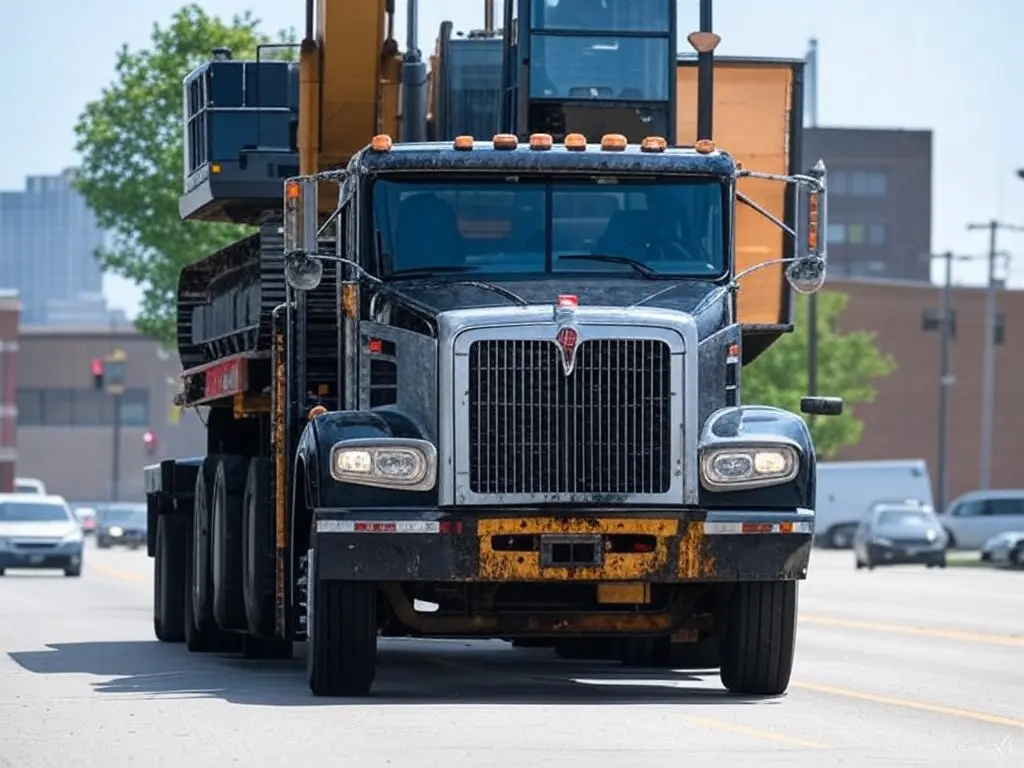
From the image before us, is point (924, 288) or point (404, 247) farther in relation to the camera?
point (924, 288)

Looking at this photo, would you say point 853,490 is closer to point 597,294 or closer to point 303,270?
point 597,294

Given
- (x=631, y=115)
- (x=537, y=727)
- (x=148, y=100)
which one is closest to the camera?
(x=537, y=727)

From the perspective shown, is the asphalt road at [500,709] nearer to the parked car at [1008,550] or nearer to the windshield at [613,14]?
the windshield at [613,14]

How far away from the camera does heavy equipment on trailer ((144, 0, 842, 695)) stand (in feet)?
49.0

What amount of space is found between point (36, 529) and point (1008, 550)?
21105 millimetres

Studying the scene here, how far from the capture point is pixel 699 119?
2014 centimetres

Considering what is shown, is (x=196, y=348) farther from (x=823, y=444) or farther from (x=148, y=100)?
(x=823, y=444)

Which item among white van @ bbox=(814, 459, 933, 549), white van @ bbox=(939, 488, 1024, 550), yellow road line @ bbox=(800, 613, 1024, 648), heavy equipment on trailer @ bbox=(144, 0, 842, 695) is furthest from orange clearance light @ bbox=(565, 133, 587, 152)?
white van @ bbox=(814, 459, 933, 549)

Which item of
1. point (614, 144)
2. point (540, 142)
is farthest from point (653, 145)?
point (540, 142)

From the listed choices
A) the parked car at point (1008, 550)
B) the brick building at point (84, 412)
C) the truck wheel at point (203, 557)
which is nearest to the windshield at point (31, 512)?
the parked car at point (1008, 550)

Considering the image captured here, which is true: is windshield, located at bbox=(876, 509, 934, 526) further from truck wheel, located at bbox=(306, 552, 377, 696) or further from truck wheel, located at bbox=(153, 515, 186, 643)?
truck wheel, located at bbox=(306, 552, 377, 696)

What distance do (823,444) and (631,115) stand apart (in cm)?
7723

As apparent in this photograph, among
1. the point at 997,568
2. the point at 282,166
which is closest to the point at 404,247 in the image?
the point at 282,166

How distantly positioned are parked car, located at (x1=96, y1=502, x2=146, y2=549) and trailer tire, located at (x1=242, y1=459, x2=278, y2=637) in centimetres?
6436
